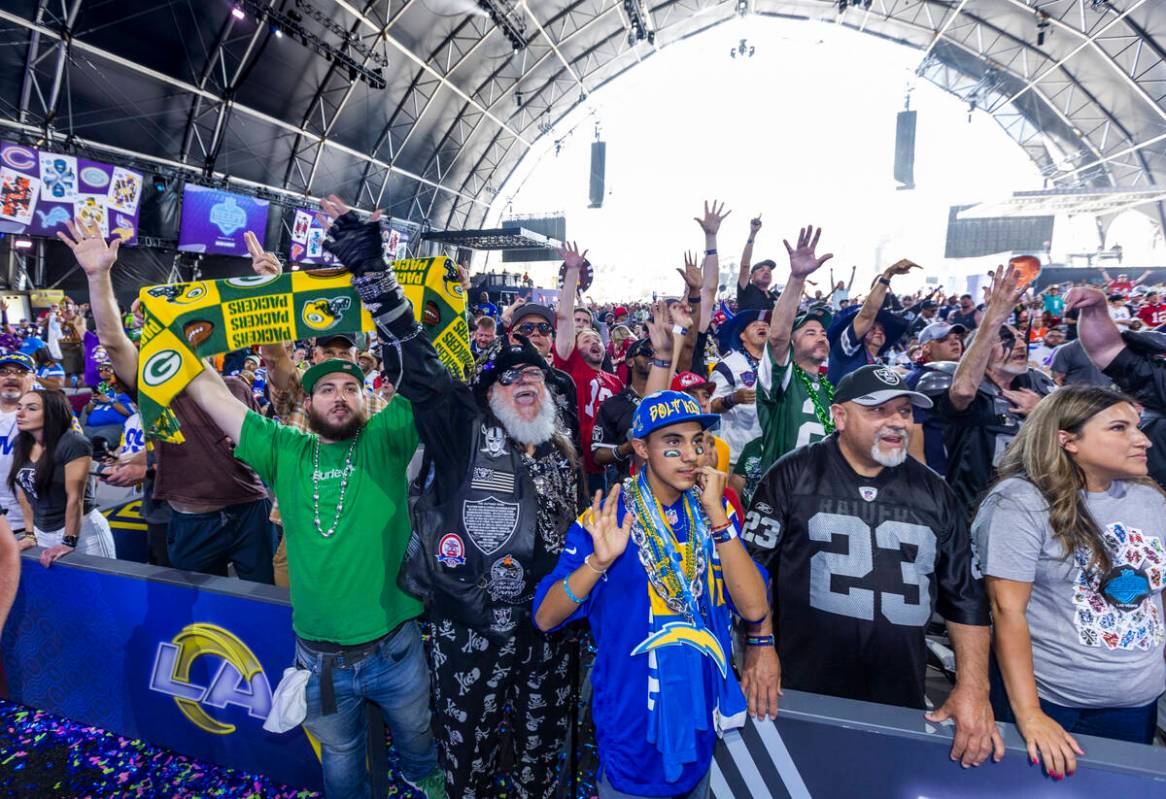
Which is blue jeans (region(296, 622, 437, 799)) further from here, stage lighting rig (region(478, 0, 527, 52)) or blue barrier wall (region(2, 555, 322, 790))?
stage lighting rig (region(478, 0, 527, 52))

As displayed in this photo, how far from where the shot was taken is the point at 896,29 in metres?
25.9

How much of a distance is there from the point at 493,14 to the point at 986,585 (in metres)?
19.8

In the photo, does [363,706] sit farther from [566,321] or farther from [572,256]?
[572,256]

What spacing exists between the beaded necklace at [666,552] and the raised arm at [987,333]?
5.91 ft

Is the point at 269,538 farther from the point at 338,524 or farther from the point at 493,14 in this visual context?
the point at 493,14

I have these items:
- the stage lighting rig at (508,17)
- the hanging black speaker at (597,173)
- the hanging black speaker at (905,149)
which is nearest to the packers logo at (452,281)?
the stage lighting rig at (508,17)

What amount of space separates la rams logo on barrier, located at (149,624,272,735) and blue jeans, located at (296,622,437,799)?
0.55m

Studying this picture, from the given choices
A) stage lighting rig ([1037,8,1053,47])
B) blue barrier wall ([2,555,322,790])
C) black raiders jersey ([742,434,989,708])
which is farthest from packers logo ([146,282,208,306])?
stage lighting rig ([1037,8,1053,47])

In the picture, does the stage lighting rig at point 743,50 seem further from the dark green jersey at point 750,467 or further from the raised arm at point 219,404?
the raised arm at point 219,404

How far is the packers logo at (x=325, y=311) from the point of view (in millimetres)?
2482

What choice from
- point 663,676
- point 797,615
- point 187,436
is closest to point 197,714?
point 187,436

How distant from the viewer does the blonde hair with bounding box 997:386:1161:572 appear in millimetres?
1805

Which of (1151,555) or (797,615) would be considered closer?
(1151,555)

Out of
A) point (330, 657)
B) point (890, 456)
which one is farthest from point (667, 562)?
→ point (330, 657)
